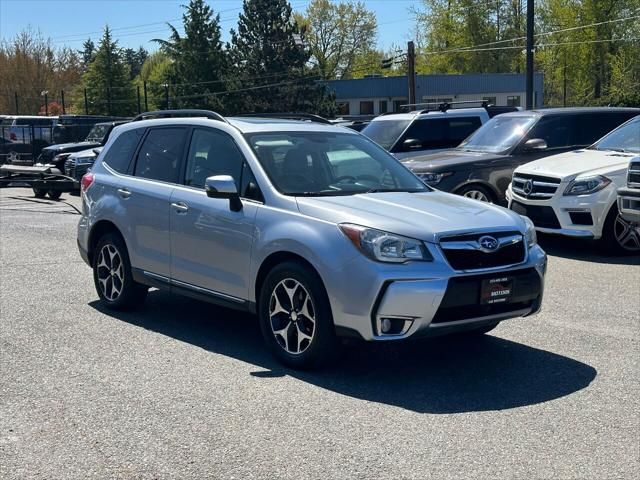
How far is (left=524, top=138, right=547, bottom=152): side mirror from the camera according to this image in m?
12.8

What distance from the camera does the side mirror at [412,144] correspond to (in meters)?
14.8

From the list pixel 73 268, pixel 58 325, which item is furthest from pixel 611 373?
pixel 73 268

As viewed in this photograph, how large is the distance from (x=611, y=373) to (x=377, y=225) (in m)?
1.95

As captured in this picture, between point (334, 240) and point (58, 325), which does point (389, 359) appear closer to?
point (334, 240)

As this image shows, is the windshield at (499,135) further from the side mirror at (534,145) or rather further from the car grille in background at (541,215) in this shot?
the car grille in background at (541,215)

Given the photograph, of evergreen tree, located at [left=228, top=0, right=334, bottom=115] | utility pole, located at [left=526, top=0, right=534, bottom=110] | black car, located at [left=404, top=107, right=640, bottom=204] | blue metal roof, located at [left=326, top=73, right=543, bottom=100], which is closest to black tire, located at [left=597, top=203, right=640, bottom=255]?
black car, located at [left=404, top=107, right=640, bottom=204]

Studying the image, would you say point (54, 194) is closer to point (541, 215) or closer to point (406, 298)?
point (541, 215)

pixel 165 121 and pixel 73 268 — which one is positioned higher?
pixel 165 121

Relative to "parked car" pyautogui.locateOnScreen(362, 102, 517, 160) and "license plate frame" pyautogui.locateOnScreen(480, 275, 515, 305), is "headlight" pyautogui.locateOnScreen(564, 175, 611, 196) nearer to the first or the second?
"parked car" pyautogui.locateOnScreen(362, 102, 517, 160)

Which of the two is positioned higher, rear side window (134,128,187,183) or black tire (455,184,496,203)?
rear side window (134,128,187,183)

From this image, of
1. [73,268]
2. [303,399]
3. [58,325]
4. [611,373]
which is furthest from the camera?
[73,268]

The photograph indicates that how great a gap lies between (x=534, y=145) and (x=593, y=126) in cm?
122

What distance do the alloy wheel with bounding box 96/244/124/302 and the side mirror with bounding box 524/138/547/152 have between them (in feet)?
24.1

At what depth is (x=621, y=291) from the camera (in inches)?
342
